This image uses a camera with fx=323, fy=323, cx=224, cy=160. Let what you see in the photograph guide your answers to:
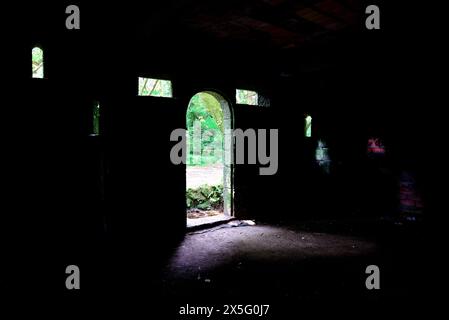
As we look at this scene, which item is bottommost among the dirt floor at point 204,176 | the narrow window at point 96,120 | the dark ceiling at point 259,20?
the dirt floor at point 204,176

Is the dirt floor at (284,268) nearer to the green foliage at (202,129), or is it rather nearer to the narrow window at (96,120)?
the narrow window at (96,120)

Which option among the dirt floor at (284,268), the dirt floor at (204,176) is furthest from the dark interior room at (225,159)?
the dirt floor at (204,176)

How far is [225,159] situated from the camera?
8.38 meters

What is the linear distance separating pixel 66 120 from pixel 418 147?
7.53m

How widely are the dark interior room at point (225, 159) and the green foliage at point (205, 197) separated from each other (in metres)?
0.72

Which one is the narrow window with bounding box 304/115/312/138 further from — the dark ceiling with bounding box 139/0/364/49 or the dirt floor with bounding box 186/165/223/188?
the dirt floor with bounding box 186/165/223/188

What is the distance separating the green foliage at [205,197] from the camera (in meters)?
9.86

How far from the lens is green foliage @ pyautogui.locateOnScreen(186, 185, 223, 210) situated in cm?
986

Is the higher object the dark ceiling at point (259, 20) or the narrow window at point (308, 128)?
the dark ceiling at point (259, 20)

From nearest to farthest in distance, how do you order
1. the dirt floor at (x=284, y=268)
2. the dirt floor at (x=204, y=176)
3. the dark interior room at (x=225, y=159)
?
the dirt floor at (x=284, y=268), the dark interior room at (x=225, y=159), the dirt floor at (x=204, y=176)

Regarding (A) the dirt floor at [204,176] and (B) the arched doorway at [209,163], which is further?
(A) the dirt floor at [204,176]

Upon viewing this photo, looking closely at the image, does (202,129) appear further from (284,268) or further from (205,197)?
(284,268)

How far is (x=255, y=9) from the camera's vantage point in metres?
5.20
